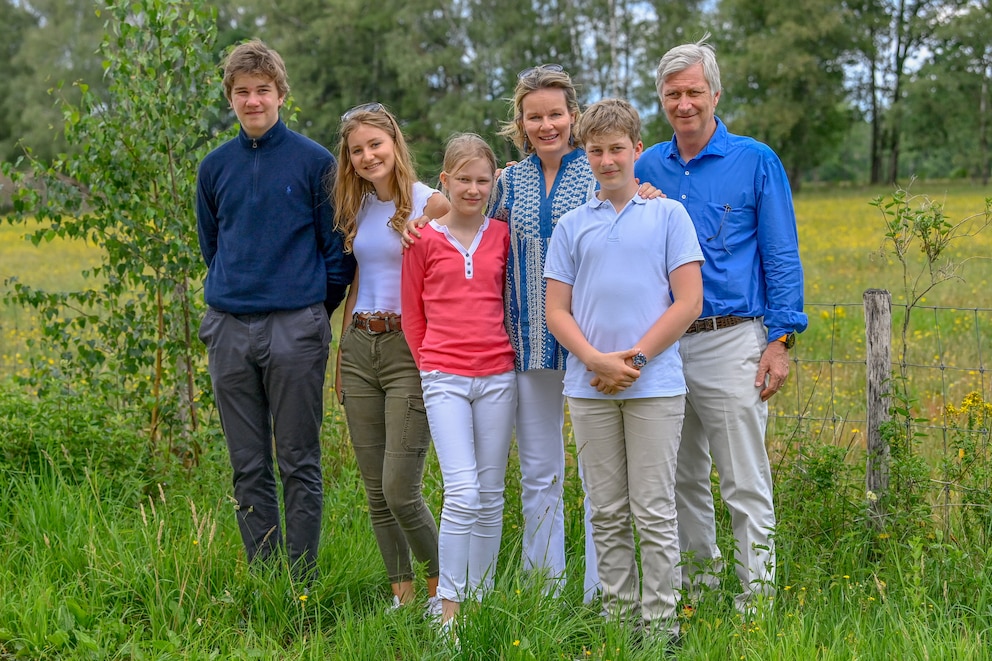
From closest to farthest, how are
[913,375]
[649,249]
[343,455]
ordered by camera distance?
[649,249] → [343,455] → [913,375]

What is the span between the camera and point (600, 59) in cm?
3478

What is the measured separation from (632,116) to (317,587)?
7.27 feet

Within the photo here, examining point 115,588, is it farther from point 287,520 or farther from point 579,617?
point 579,617

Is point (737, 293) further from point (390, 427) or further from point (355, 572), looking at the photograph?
point (355, 572)

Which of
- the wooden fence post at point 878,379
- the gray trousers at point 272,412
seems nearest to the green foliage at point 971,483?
the wooden fence post at point 878,379

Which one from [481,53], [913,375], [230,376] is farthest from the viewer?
[481,53]

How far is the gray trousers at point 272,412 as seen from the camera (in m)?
3.92

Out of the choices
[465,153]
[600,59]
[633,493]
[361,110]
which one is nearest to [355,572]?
[633,493]

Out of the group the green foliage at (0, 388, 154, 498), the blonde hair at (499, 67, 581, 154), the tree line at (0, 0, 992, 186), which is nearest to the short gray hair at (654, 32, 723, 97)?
the blonde hair at (499, 67, 581, 154)

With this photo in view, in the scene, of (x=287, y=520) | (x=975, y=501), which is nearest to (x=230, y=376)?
(x=287, y=520)

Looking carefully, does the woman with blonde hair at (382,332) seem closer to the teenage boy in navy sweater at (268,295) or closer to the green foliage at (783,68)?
the teenage boy in navy sweater at (268,295)

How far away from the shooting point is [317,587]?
13.2 feet

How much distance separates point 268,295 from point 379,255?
46 centimetres

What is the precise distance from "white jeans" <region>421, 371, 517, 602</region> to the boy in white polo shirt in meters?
0.31
